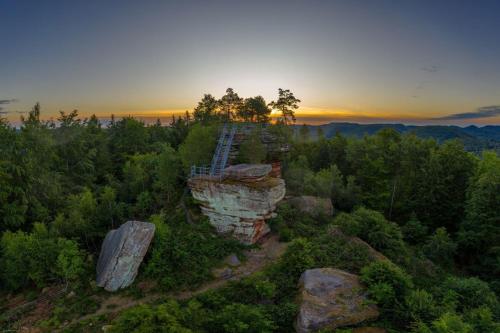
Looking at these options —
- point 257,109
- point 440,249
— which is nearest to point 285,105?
point 257,109

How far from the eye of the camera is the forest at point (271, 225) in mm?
11922

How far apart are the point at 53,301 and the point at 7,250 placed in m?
5.53

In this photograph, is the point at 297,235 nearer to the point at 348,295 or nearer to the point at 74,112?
the point at 348,295

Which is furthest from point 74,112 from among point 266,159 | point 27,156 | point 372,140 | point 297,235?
point 372,140

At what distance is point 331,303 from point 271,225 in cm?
952

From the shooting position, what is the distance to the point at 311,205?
24297 mm

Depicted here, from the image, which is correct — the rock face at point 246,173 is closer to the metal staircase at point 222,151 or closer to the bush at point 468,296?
the metal staircase at point 222,151

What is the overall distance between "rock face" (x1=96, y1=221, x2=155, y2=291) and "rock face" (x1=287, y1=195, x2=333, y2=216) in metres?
12.7

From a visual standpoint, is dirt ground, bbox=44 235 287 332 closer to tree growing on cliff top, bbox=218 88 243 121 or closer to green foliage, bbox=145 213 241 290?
green foliage, bbox=145 213 241 290

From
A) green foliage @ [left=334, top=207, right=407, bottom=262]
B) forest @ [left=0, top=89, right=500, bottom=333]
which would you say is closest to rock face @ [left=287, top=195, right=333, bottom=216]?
forest @ [left=0, top=89, right=500, bottom=333]

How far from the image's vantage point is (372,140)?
1474 inches

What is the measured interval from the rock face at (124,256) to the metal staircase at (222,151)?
21.9ft

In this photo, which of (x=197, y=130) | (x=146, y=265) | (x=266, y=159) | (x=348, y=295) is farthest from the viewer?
(x=266, y=159)

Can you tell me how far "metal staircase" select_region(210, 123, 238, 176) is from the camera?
861 inches
